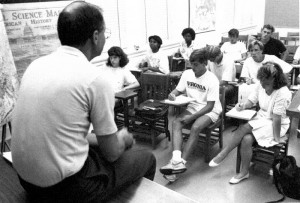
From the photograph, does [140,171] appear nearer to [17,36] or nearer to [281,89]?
[281,89]

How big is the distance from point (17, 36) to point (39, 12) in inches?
15.3

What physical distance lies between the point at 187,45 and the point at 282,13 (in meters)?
4.15

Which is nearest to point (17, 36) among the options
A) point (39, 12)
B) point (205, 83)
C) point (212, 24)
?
point (39, 12)

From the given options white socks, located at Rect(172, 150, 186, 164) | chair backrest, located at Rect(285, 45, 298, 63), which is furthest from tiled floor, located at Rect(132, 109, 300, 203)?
chair backrest, located at Rect(285, 45, 298, 63)

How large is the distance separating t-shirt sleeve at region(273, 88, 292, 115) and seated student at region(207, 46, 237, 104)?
4.39 ft

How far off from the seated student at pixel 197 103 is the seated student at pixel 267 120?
0.32 m

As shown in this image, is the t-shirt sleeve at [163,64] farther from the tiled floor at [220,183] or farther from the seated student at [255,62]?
the tiled floor at [220,183]

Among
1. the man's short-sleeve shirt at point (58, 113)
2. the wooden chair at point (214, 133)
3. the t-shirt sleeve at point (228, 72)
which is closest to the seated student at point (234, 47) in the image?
the t-shirt sleeve at point (228, 72)

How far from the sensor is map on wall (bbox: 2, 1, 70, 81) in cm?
327

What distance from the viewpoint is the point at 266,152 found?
9.20ft

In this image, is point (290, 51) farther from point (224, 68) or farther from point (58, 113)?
point (58, 113)

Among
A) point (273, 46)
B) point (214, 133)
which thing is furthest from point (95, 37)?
point (273, 46)

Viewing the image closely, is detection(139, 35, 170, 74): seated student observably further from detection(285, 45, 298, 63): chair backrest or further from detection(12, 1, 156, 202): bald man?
detection(12, 1, 156, 202): bald man

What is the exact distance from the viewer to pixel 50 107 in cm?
113
